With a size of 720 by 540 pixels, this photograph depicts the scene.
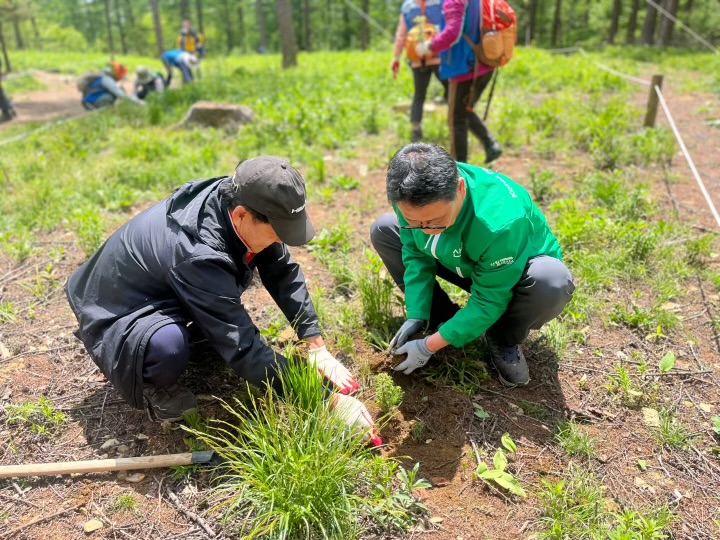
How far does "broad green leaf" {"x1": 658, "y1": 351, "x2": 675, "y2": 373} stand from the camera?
249 centimetres

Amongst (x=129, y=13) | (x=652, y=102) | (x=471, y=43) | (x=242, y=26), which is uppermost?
(x=129, y=13)

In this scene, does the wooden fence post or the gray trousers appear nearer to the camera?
the gray trousers

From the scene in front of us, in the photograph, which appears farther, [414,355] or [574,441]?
[414,355]

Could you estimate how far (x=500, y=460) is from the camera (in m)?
2.06

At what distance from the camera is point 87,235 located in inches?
145

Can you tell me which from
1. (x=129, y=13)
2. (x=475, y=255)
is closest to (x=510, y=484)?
(x=475, y=255)

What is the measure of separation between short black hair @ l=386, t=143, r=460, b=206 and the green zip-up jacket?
237mm

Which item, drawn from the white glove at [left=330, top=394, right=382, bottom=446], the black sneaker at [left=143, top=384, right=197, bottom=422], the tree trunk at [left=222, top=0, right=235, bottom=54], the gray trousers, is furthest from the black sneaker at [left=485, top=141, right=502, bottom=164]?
the tree trunk at [left=222, top=0, right=235, bottom=54]

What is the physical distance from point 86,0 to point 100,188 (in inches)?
1975

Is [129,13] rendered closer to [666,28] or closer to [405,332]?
[666,28]

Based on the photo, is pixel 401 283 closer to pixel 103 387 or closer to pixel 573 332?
pixel 573 332

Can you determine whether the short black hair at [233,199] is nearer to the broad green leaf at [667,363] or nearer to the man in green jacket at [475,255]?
the man in green jacket at [475,255]

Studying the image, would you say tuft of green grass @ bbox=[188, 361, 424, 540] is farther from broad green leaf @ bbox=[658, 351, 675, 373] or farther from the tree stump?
the tree stump

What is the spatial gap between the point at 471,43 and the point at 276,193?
2986 millimetres
